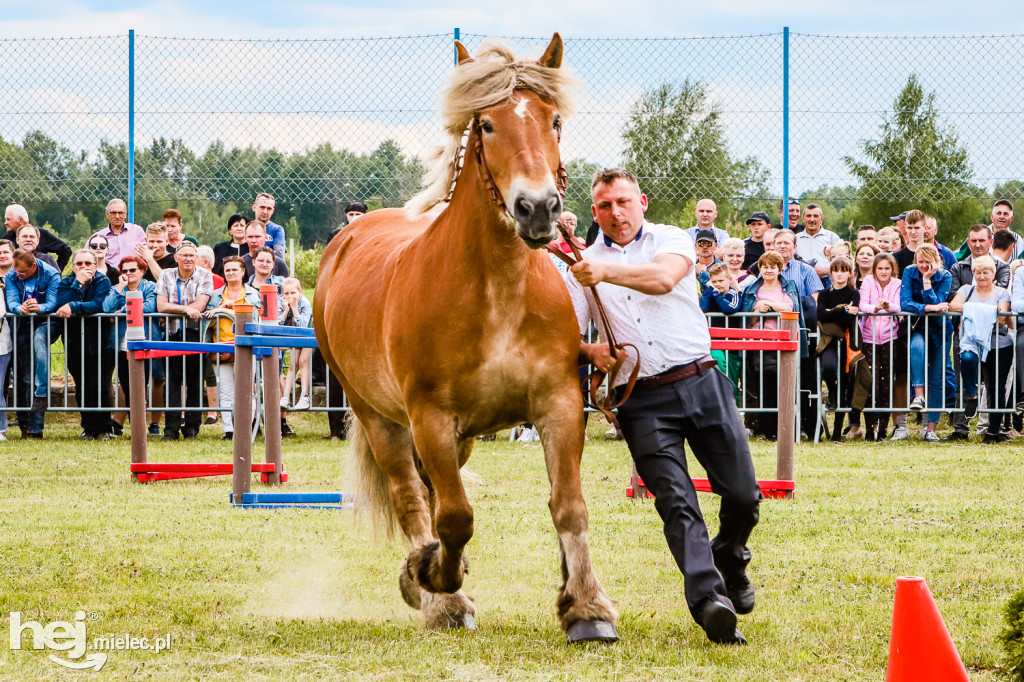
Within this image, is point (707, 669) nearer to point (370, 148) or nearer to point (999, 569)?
point (999, 569)

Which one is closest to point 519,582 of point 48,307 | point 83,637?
point 83,637

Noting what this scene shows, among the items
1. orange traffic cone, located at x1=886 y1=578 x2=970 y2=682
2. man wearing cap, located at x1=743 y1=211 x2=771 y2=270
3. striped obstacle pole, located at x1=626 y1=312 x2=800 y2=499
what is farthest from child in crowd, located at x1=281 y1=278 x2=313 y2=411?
orange traffic cone, located at x1=886 y1=578 x2=970 y2=682

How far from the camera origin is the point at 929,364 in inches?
443

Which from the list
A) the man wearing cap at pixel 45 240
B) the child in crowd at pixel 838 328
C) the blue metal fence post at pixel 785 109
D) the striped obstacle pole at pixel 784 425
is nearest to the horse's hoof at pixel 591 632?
the striped obstacle pole at pixel 784 425

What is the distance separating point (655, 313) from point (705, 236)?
7.29 m

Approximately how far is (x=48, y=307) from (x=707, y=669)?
947 centimetres

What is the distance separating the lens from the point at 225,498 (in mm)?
8102

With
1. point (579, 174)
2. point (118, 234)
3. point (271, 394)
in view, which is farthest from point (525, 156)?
point (118, 234)

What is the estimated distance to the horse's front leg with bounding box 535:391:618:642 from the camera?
14.0 feet

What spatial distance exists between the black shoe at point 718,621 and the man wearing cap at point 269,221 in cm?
914

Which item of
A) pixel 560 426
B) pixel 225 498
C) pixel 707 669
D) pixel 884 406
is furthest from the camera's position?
pixel 884 406

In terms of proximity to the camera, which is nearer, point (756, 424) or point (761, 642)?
point (761, 642)

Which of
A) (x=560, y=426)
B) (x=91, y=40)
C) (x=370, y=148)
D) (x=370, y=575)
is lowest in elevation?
(x=370, y=575)

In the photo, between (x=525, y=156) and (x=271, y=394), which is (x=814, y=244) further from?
(x=525, y=156)
